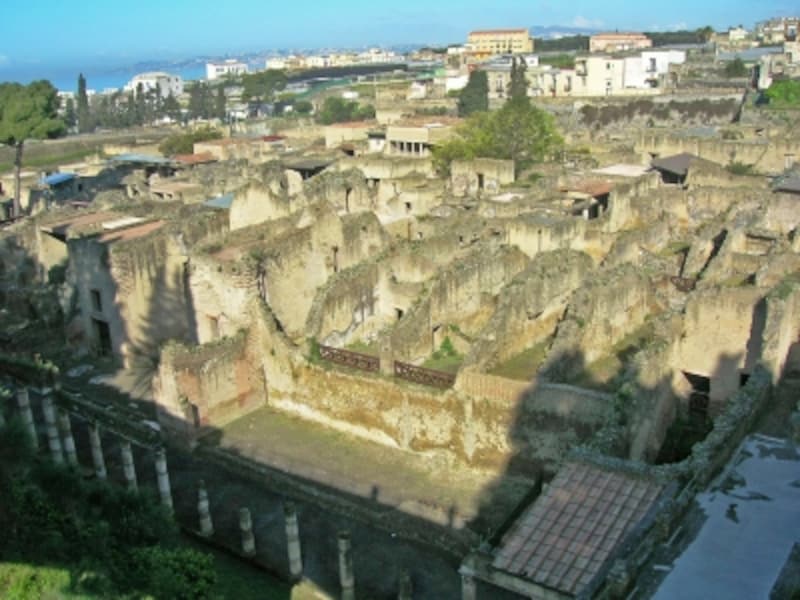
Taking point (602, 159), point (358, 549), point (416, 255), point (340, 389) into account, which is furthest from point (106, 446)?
point (602, 159)

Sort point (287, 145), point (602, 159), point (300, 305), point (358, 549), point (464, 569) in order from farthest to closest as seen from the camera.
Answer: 1. point (287, 145)
2. point (602, 159)
3. point (300, 305)
4. point (358, 549)
5. point (464, 569)

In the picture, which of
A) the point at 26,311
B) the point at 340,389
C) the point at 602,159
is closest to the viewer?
the point at 340,389

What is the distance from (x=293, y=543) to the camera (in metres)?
15.1

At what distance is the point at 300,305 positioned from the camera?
24.3 metres

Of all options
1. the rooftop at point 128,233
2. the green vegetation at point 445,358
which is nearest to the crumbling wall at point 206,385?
the green vegetation at point 445,358

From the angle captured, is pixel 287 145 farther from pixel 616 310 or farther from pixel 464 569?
pixel 464 569

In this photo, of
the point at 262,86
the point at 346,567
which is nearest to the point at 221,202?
the point at 346,567

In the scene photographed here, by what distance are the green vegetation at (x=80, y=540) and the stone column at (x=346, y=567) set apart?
343 centimetres

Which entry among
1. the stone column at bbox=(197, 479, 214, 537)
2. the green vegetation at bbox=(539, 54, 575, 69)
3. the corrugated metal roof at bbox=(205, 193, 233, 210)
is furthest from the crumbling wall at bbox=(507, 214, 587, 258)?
the green vegetation at bbox=(539, 54, 575, 69)

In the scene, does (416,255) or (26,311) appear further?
(26,311)

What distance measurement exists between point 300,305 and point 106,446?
646 cm

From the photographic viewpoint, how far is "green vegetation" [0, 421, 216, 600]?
8.18 m

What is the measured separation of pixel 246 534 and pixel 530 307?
31.0 ft

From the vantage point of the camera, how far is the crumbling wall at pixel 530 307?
766 inches
